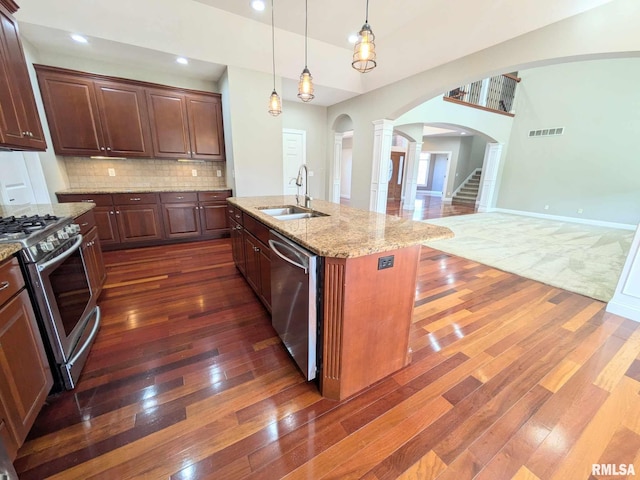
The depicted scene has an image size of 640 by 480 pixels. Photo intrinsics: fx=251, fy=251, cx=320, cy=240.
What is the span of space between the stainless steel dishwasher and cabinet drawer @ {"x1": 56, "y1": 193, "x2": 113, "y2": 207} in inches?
130

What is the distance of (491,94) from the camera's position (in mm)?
7609

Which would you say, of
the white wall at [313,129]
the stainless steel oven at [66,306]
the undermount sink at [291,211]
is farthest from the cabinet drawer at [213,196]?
the stainless steel oven at [66,306]

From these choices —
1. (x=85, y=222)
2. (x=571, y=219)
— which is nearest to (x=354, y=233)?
(x=85, y=222)

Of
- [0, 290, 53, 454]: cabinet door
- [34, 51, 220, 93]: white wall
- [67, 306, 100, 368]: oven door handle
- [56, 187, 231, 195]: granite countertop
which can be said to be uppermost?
[34, 51, 220, 93]: white wall

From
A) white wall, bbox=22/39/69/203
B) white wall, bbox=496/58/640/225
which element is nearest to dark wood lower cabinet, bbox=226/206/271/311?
white wall, bbox=22/39/69/203

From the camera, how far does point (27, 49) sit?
303 centimetres

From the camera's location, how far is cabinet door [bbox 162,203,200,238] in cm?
407

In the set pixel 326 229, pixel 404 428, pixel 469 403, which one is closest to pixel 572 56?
pixel 326 229

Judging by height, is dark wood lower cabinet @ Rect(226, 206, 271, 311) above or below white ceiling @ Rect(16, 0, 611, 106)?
below

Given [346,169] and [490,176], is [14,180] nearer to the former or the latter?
[346,169]

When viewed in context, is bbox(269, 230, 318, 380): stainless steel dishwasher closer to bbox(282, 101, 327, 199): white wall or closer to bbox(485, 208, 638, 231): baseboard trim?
bbox(282, 101, 327, 199): white wall

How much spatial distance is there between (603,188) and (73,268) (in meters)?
10.0

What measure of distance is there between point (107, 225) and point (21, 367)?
3.19 m

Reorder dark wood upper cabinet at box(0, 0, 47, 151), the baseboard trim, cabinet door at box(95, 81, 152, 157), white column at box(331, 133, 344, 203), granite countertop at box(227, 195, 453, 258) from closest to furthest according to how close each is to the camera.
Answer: granite countertop at box(227, 195, 453, 258) < dark wood upper cabinet at box(0, 0, 47, 151) < cabinet door at box(95, 81, 152, 157) < the baseboard trim < white column at box(331, 133, 344, 203)
